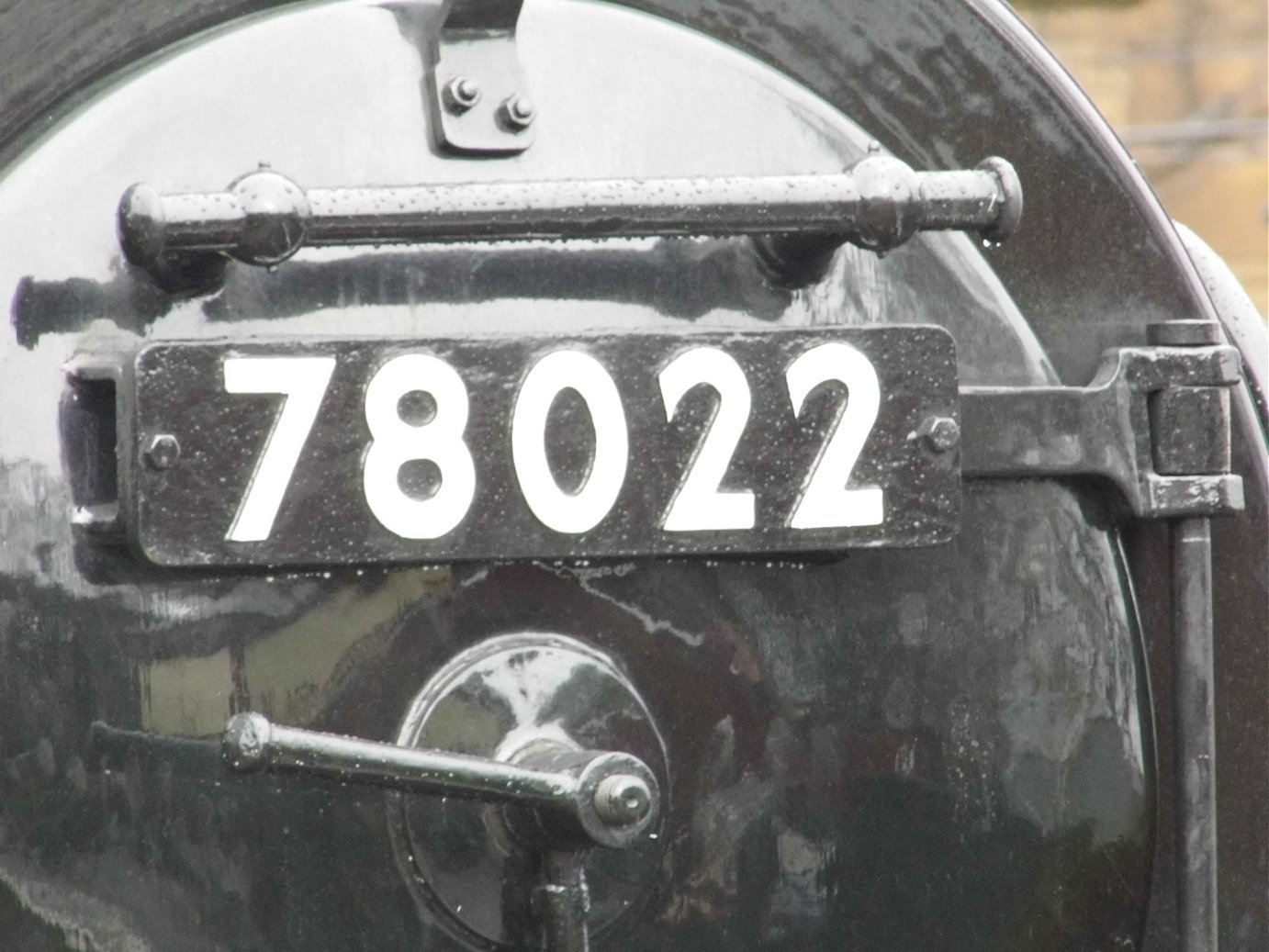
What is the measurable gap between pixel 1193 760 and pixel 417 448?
55 centimetres

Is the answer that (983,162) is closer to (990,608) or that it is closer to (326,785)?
(990,608)

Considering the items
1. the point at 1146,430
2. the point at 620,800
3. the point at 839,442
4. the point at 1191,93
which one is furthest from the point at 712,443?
the point at 1191,93

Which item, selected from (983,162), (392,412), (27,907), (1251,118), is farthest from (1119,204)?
(1251,118)

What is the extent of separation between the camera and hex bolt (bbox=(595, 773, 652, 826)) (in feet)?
3.19

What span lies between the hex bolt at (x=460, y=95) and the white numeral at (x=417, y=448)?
0.53ft

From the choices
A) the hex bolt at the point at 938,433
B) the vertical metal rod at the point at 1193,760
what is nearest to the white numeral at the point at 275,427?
the hex bolt at the point at 938,433

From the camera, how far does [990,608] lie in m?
1.19

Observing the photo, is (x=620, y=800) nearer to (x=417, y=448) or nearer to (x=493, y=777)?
(x=493, y=777)

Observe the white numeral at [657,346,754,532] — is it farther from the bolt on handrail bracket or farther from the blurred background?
the blurred background

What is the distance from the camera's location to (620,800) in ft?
3.19

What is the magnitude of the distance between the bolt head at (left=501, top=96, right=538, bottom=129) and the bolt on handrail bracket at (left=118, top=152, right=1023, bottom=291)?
0.24 ft

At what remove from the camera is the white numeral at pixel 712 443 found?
1036 millimetres

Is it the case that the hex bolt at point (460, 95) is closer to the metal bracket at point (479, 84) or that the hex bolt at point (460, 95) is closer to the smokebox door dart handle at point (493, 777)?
the metal bracket at point (479, 84)

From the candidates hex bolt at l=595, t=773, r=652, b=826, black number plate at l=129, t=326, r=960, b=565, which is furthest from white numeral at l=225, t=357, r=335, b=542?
hex bolt at l=595, t=773, r=652, b=826
